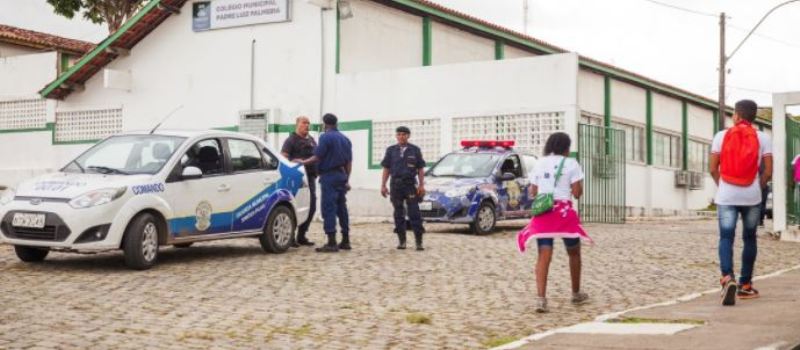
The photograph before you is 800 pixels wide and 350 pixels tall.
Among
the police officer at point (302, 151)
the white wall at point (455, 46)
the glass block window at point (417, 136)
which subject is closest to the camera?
the police officer at point (302, 151)

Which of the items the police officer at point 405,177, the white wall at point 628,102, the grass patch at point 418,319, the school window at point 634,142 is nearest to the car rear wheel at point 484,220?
the police officer at point 405,177

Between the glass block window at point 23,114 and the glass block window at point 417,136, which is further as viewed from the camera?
the glass block window at point 23,114

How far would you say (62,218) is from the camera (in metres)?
11.1

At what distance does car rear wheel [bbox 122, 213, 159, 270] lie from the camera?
37.5 feet

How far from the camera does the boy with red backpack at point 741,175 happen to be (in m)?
9.12

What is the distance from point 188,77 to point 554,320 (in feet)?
73.9

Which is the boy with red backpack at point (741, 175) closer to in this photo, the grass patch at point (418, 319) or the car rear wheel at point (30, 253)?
the grass patch at point (418, 319)

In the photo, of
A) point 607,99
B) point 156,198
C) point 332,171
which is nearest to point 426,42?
point 607,99

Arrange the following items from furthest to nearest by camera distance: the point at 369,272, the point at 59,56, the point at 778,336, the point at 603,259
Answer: the point at 59,56, the point at 603,259, the point at 369,272, the point at 778,336

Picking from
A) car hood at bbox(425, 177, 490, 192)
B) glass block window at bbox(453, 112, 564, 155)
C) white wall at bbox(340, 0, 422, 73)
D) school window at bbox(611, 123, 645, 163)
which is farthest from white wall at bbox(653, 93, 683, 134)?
car hood at bbox(425, 177, 490, 192)

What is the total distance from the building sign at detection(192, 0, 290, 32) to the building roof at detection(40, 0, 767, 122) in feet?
2.62

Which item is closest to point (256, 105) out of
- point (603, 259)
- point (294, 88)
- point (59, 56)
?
point (294, 88)

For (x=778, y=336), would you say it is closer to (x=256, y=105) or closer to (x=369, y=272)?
(x=369, y=272)

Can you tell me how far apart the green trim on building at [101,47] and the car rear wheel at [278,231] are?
53.5 feet
